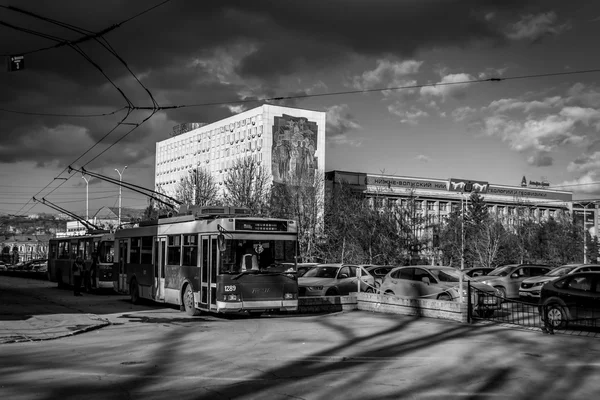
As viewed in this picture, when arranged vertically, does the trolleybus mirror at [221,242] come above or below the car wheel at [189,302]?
above

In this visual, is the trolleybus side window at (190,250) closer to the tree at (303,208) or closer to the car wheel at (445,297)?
the car wheel at (445,297)

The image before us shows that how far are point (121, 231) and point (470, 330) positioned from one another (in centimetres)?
1628

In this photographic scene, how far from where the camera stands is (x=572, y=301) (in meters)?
15.6

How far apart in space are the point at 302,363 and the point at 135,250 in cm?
1538

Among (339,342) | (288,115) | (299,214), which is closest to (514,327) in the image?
(339,342)

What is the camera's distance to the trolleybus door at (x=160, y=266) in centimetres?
2147

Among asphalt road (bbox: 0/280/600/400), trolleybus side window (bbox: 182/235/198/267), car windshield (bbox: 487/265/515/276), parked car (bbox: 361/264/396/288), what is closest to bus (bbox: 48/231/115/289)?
trolleybus side window (bbox: 182/235/198/267)

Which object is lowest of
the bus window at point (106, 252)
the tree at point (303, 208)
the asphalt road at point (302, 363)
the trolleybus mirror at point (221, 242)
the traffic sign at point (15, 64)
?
the asphalt road at point (302, 363)

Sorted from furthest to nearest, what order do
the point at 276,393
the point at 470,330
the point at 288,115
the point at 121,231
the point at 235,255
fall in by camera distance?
the point at 288,115, the point at 121,231, the point at 235,255, the point at 470,330, the point at 276,393

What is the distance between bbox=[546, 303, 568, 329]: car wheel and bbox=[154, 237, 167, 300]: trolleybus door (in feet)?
40.3

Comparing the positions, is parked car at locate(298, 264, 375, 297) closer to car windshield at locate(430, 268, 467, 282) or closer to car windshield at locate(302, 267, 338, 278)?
car windshield at locate(302, 267, 338, 278)

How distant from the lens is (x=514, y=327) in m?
16.3

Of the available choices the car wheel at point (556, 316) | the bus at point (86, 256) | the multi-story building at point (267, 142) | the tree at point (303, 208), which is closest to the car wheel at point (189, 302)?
the car wheel at point (556, 316)

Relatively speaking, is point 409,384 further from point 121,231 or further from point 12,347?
point 121,231
